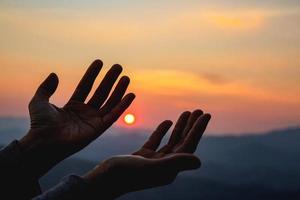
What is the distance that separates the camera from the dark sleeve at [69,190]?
13.5ft

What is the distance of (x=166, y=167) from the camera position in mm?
4391

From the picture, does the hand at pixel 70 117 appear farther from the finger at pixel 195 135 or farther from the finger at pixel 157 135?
the finger at pixel 195 135

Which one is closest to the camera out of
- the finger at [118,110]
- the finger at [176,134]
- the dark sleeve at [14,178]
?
the dark sleeve at [14,178]

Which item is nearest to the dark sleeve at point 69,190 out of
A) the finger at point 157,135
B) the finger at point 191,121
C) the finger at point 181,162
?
the finger at point 181,162

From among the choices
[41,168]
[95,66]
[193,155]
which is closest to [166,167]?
[193,155]

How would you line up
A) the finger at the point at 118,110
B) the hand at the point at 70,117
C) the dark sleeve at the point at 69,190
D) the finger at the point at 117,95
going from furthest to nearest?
the finger at the point at 117,95, the finger at the point at 118,110, the hand at the point at 70,117, the dark sleeve at the point at 69,190

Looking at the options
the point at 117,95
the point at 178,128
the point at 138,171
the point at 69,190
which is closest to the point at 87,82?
the point at 117,95

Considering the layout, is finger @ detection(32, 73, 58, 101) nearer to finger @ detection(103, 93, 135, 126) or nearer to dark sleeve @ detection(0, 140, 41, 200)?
finger @ detection(103, 93, 135, 126)

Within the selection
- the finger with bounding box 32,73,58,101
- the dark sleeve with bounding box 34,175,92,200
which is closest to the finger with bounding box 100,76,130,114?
the finger with bounding box 32,73,58,101

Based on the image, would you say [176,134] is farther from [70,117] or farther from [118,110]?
[70,117]

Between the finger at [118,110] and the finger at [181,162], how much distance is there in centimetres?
157

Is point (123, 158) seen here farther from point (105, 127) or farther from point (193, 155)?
point (105, 127)

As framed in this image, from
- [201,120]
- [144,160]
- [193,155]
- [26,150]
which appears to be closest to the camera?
[193,155]

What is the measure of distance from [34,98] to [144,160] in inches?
67.0
